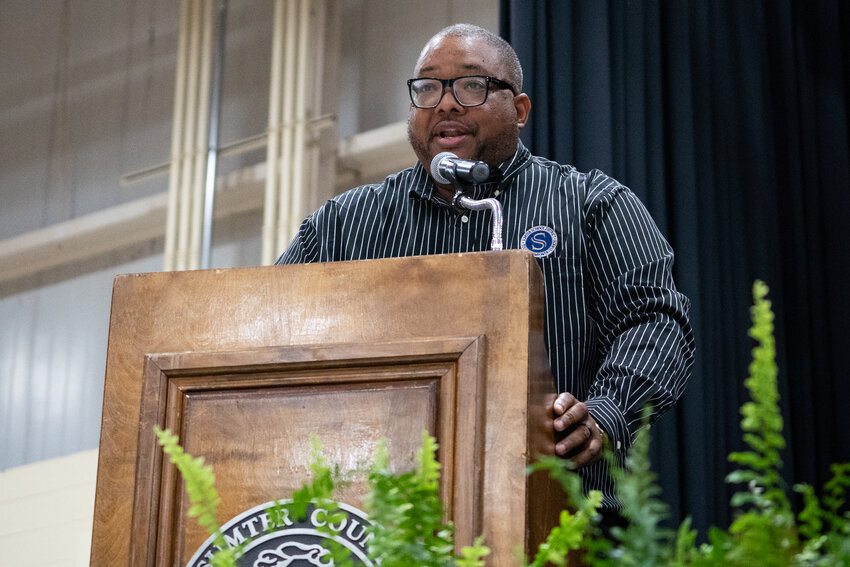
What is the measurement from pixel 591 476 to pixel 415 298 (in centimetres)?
60

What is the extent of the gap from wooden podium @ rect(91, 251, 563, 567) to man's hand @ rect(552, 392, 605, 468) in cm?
→ 2

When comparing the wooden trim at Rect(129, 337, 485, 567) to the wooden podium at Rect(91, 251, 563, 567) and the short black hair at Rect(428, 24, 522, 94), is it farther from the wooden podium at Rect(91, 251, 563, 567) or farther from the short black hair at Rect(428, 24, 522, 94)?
the short black hair at Rect(428, 24, 522, 94)

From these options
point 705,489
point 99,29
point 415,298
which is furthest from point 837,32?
point 99,29

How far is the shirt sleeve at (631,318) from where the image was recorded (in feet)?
5.73

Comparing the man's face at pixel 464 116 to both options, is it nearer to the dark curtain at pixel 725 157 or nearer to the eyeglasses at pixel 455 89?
the eyeglasses at pixel 455 89

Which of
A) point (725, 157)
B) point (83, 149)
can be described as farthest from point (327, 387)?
point (83, 149)

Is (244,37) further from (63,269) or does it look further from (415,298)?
(415,298)

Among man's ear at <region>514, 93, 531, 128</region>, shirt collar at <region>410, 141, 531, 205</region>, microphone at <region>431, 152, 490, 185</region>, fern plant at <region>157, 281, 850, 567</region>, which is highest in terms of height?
man's ear at <region>514, 93, 531, 128</region>

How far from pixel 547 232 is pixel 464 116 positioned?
25cm

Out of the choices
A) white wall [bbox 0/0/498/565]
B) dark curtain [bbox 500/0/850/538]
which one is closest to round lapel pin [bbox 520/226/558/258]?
dark curtain [bbox 500/0/850/538]

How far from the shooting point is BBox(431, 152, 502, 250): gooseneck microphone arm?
1.66 m

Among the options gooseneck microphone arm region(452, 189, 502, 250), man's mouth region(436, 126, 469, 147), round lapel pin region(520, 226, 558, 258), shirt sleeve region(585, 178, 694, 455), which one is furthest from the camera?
man's mouth region(436, 126, 469, 147)

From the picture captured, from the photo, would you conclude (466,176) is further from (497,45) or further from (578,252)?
(497,45)

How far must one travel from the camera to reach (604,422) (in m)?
1.64
